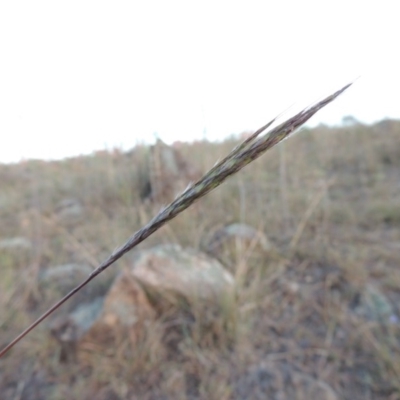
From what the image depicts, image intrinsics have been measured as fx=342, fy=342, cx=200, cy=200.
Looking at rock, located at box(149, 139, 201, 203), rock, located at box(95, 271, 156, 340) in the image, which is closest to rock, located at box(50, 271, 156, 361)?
rock, located at box(95, 271, 156, 340)

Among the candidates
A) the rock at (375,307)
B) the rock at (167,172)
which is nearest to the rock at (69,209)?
the rock at (167,172)

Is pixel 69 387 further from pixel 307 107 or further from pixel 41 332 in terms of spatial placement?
pixel 307 107

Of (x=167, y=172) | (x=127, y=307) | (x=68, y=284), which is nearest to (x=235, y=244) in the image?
(x=127, y=307)

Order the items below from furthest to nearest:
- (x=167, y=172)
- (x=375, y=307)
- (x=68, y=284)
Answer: (x=167, y=172)
(x=68, y=284)
(x=375, y=307)

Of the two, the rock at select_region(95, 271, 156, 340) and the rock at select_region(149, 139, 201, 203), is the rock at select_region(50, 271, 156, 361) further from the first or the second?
the rock at select_region(149, 139, 201, 203)

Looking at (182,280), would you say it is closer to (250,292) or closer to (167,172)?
(250,292)

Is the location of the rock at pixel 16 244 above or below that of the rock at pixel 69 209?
below

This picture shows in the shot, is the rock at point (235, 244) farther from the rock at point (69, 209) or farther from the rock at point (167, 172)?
the rock at point (69, 209)

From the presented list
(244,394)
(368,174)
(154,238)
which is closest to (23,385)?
(244,394)
